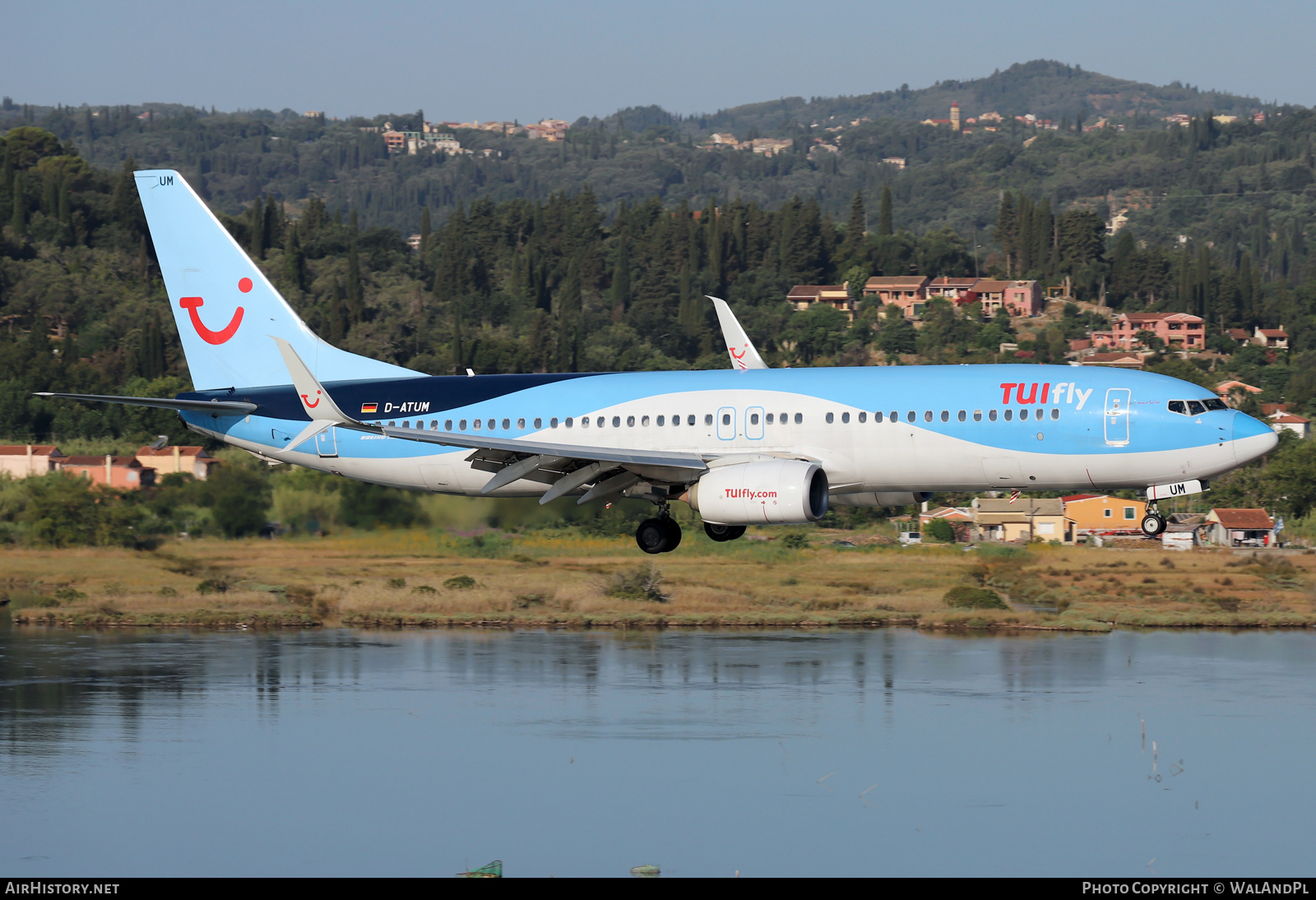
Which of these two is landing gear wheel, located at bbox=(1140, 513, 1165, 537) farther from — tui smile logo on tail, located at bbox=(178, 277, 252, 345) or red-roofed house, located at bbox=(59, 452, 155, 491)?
red-roofed house, located at bbox=(59, 452, 155, 491)

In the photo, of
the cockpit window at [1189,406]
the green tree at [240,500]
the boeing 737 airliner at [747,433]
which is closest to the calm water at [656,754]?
the green tree at [240,500]

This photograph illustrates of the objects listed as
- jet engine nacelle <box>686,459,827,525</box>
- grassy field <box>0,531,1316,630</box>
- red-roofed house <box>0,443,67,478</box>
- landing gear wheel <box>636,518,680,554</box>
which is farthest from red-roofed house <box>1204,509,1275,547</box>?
jet engine nacelle <box>686,459,827,525</box>

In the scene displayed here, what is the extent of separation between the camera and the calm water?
176ft

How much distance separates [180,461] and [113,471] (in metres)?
4.54

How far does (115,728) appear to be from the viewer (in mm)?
74500

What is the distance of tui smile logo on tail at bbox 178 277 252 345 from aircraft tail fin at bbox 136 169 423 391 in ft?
0.08

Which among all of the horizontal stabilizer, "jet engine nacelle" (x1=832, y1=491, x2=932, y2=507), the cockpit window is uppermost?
the horizontal stabilizer

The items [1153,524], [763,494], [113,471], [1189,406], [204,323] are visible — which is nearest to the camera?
[763,494]

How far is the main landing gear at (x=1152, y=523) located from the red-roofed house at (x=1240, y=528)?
3219 inches

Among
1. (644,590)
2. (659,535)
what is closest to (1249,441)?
(659,535)

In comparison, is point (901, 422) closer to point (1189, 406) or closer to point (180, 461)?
point (1189, 406)

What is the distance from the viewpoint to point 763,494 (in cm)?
4222

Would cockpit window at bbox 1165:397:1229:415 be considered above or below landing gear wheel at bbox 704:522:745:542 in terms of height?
above

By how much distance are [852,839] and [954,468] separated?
17.4 m
